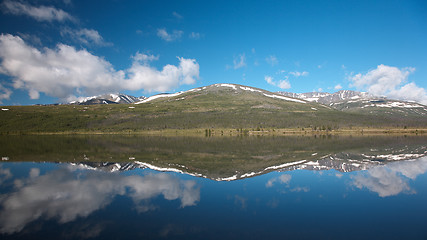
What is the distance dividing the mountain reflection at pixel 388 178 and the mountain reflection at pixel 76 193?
1235 centimetres

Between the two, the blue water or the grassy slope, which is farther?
the grassy slope

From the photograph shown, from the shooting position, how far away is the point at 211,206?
13711 millimetres

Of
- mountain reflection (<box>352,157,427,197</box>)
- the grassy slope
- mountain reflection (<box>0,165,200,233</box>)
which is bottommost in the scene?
mountain reflection (<box>0,165,200,233</box>)

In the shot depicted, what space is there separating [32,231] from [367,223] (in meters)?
14.4

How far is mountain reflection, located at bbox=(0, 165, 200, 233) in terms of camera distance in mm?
12352

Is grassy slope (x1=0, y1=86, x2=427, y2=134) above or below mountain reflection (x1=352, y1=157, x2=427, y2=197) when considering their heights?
above

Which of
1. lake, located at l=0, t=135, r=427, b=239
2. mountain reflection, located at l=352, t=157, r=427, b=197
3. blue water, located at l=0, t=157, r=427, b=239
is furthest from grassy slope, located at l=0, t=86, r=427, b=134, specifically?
blue water, located at l=0, t=157, r=427, b=239

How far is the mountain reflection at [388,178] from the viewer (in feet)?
56.5

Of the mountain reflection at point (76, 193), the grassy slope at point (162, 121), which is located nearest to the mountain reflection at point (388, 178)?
the mountain reflection at point (76, 193)

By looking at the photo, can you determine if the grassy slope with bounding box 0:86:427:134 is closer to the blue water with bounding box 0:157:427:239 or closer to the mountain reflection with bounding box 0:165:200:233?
the mountain reflection with bounding box 0:165:200:233

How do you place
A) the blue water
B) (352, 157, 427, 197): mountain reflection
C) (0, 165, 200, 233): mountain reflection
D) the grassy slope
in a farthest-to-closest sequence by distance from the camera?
the grassy slope < (352, 157, 427, 197): mountain reflection < (0, 165, 200, 233): mountain reflection < the blue water

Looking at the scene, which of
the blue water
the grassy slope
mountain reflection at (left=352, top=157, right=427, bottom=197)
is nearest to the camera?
the blue water

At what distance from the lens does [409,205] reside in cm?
1389

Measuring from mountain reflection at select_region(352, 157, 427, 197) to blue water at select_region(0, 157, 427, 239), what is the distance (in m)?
0.08
